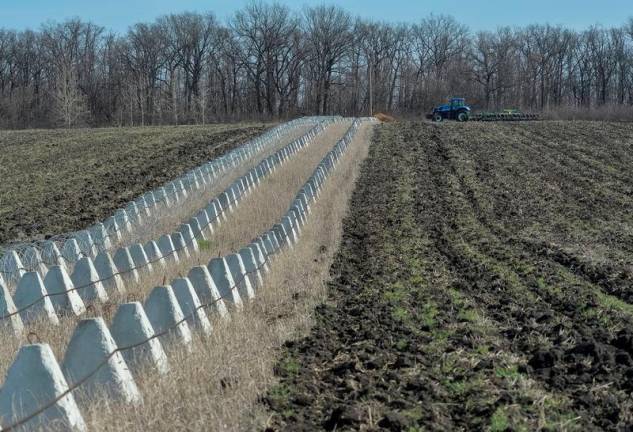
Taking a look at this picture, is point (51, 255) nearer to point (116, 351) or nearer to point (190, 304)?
point (190, 304)

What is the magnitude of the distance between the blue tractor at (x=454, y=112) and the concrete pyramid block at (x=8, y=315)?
49.2 metres

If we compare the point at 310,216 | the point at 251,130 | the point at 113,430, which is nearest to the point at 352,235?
the point at 310,216

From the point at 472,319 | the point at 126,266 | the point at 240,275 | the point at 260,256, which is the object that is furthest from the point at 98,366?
the point at 260,256

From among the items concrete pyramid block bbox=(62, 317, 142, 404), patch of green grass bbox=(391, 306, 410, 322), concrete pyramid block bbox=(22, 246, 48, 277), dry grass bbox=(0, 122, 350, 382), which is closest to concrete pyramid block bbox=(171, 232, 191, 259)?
dry grass bbox=(0, 122, 350, 382)

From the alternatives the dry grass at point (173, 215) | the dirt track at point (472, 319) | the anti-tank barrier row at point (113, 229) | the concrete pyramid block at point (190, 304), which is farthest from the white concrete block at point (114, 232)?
the concrete pyramid block at point (190, 304)

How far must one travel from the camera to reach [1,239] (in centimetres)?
1620

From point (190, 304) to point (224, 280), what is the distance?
1.19m

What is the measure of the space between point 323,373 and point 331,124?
124ft

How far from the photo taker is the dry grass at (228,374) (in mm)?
4605

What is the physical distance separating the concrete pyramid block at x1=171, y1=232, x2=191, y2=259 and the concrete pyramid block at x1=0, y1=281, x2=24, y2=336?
3.78 m

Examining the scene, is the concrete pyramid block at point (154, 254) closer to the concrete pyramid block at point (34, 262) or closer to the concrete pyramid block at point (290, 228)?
the concrete pyramid block at point (34, 262)

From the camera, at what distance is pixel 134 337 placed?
5.34 meters

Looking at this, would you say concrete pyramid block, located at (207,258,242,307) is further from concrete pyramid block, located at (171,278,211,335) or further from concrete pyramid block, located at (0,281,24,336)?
concrete pyramid block, located at (0,281,24,336)

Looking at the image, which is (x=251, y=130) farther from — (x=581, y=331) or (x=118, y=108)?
(x=118, y=108)
